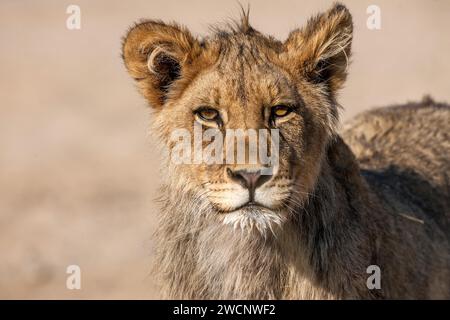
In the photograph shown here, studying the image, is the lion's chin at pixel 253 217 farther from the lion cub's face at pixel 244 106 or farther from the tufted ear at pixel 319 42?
the tufted ear at pixel 319 42

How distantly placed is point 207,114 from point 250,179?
0.51m

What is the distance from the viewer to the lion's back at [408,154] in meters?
6.10

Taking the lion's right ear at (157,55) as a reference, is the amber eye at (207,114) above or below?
below

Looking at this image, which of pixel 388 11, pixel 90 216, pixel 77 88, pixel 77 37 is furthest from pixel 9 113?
pixel 388 11

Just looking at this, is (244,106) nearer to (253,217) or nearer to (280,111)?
(280,111)

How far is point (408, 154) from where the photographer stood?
6.63 meters

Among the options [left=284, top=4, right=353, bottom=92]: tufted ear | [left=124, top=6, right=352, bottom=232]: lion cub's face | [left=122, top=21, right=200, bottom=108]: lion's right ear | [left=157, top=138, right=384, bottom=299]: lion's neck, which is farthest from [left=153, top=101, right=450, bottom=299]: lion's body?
[left=122, top=21, right=200, bottom=108]: lion's right ear

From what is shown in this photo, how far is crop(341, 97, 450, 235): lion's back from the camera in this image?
610cm

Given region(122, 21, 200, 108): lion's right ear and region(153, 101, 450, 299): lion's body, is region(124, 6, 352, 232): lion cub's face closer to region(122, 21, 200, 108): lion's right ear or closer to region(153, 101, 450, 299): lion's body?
region(122, 21, 200, 108): lion's right ear

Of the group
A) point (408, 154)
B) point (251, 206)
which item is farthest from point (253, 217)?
point (408, 154)

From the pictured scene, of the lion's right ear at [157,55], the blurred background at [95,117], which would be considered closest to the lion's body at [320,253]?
the blurred background at [95,117]

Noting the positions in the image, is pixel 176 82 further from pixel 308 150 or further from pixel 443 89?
pixel 443 89

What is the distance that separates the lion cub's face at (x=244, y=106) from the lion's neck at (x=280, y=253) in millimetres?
215

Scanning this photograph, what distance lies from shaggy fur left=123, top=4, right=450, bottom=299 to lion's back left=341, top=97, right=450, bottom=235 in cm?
60
